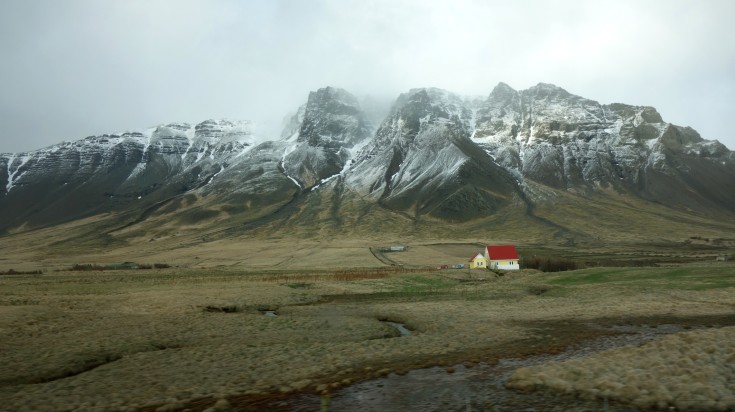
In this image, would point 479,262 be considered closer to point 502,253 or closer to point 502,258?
point 502,258

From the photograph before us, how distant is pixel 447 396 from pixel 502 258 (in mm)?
87767

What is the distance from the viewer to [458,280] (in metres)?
75.1

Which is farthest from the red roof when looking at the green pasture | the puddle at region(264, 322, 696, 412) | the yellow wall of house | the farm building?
the puddle at region(264, 322, 696, 412)

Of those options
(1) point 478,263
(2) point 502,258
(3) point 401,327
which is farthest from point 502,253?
(3) point 401,327

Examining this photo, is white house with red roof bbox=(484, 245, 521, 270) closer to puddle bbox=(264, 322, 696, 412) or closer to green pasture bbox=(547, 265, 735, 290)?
green pasture bbox=(547, 265, 735, 290)

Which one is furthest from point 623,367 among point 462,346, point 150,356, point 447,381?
point 150,356

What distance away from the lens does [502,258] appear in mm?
101500

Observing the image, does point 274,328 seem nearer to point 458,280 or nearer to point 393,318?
point 393,318

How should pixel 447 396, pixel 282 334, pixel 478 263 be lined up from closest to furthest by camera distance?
pixel 447 396 → pixel 282 334 → pixel 478 263

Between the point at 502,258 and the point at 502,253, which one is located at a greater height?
the point at 502,253

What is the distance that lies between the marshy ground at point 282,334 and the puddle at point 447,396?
971 mm

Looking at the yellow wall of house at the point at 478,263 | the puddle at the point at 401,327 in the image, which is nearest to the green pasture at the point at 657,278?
the puddle at the point at 401,327

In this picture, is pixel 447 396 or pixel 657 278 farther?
pixel 657 278

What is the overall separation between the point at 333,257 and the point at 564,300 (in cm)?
9801
